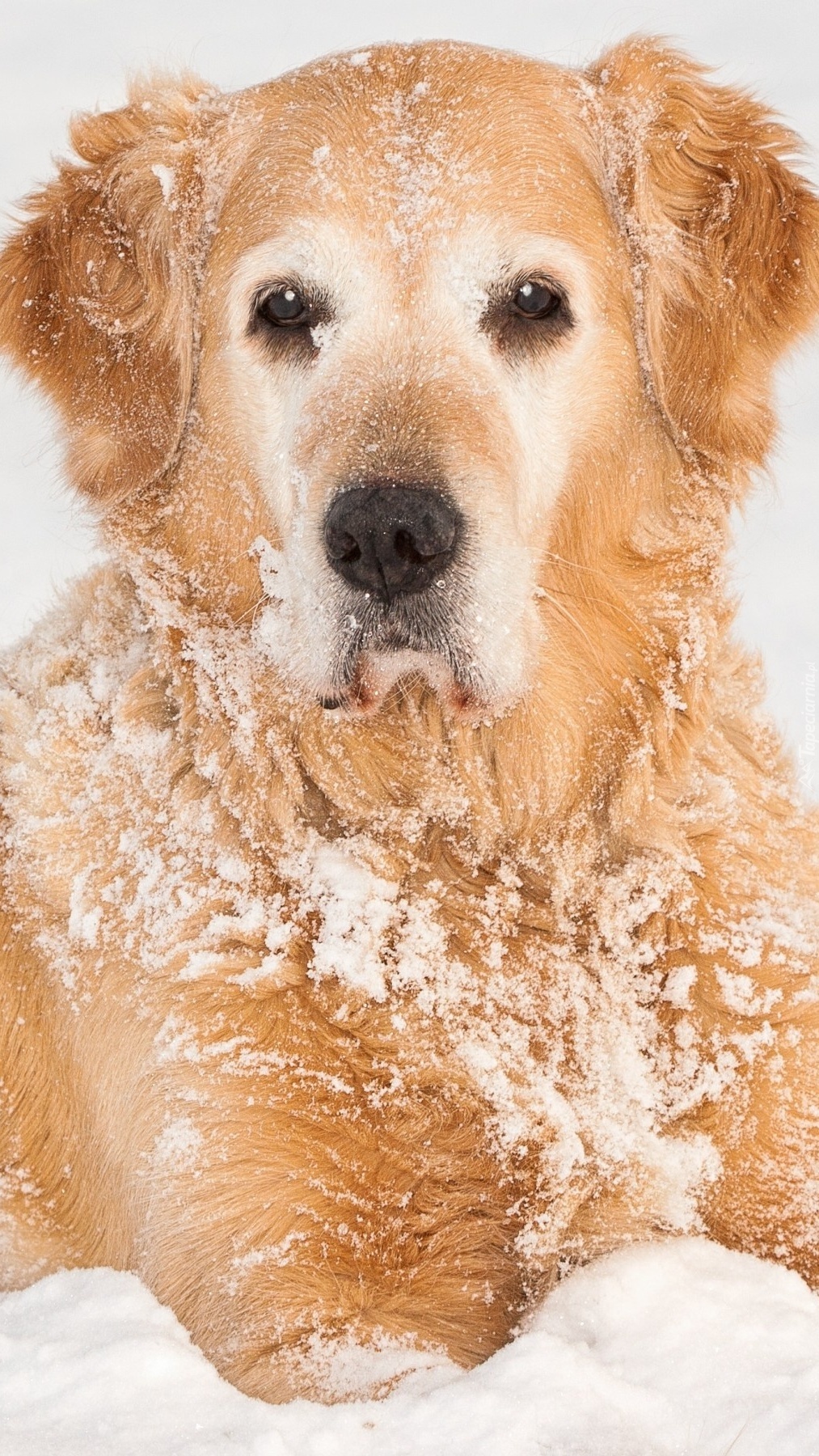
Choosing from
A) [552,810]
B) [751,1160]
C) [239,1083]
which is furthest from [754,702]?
[239,1083]

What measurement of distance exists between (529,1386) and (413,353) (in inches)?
75.6

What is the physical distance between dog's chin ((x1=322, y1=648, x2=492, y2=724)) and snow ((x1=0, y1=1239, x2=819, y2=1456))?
3.60 ft

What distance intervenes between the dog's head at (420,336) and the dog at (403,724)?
1 cm

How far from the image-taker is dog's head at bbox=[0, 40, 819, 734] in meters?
2.81

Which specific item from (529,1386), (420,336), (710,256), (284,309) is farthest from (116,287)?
(529,1386)

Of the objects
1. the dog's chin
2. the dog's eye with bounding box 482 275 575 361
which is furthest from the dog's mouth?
the dog's eye with bounding box 482 275 575 361

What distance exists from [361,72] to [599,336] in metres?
0.77

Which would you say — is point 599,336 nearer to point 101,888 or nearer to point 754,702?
point 754,702

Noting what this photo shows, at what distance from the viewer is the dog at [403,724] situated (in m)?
2.69

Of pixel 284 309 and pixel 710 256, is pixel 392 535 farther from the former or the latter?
pixel 710 256

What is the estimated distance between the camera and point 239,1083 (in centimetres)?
271

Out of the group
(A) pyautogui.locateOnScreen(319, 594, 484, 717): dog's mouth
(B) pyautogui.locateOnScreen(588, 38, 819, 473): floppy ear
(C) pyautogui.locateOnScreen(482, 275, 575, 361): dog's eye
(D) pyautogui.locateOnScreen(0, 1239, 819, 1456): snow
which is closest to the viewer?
(D) pyautogui.locateOnScreen(0, 1239, 819, 1456): snow

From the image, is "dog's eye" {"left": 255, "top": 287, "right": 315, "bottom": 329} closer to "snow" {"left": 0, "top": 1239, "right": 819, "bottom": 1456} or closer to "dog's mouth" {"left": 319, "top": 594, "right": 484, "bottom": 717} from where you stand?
"dog's mouth" {"left": 319, "top": 594, "right": 484, "bottom": 717}

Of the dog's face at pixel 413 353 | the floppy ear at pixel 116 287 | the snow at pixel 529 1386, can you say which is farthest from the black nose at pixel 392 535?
the snow at pixel 529 1386
